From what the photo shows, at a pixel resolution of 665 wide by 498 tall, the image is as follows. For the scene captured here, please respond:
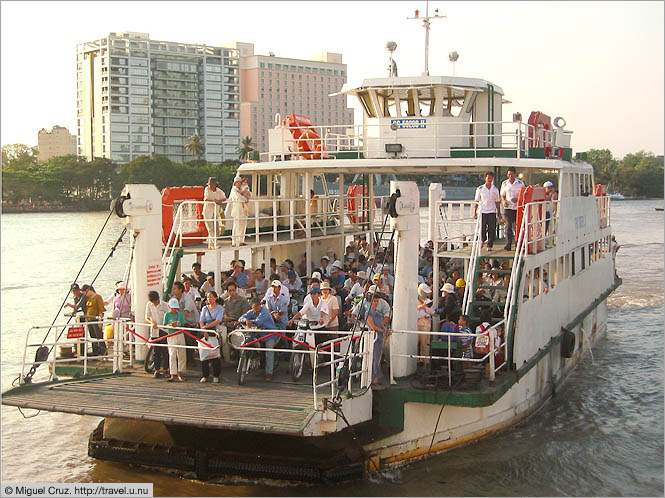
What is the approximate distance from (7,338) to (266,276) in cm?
1313

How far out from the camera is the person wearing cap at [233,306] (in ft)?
43.0

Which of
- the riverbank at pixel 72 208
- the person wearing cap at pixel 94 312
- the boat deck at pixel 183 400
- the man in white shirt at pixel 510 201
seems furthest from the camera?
the riverbank at pixel 72 208

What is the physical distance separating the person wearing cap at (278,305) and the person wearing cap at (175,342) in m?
1.41

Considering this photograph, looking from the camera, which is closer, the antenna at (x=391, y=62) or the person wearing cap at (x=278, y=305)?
the person wearing cap at (x=278, y=305)

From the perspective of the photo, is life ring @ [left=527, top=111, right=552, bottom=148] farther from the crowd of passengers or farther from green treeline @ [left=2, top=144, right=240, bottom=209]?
green treeline @ [left=2, top=144, right=240, bottom=209]

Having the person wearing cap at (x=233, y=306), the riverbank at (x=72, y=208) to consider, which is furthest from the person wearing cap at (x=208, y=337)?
the riverbank at (x=72, y=208)

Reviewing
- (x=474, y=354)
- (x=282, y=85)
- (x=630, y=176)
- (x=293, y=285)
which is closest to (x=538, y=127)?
(x=293, y=285)

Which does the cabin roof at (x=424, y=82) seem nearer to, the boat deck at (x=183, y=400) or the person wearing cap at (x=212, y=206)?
the person wearing cap at (x=212, y=206)

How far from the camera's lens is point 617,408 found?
1695cm

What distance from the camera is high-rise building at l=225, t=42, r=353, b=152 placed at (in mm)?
172125

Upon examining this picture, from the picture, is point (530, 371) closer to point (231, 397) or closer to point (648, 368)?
point (231, 397)

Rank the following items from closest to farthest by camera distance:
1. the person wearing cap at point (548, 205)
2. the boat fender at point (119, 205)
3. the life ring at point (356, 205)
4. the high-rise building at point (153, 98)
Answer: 1. the boat fender at point (119, 205)
2. the person wearing cap at point (548, 205)
3. the life ring at point (356, 205)
4. the high-rise building at point (153, 98)

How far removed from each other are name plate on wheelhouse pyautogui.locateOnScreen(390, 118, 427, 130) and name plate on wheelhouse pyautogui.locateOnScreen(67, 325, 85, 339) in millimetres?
8225

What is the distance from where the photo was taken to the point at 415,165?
16.7m
